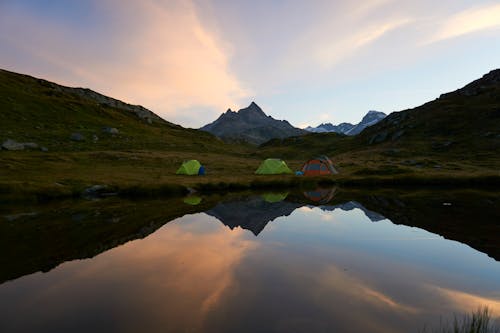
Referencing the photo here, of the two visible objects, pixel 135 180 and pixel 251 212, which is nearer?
pixel 251 212

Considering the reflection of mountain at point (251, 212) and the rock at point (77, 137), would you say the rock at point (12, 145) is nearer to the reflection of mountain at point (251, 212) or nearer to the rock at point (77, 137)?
the rock at point (77, 137)

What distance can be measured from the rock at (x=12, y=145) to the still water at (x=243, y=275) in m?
49.6

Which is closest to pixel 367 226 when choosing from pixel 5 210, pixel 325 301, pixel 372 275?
pixel 372 275

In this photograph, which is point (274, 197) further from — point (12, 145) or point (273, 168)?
point (12, 145)

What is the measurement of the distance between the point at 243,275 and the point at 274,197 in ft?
77.6

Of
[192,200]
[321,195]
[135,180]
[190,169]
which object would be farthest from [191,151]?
[321,195]

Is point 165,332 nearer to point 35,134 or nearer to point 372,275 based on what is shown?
point 372,275

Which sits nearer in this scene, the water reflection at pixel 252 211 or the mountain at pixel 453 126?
the water reflection at pixel 252 211

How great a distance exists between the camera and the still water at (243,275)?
960 cm

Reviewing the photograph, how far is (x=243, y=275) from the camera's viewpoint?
1339cm

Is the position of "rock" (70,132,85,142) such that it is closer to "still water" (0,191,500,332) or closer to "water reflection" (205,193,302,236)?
"still water" (0,191,500,332)

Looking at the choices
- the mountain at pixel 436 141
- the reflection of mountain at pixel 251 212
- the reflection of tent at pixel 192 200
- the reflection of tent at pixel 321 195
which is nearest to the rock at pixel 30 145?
the reflection of tent at pixel 192 200

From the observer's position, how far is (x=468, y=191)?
37.7 meters

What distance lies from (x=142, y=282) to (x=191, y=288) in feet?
7.29
